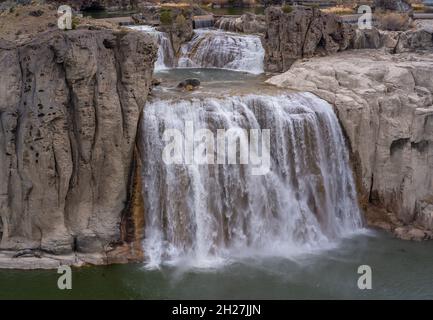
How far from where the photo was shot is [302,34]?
2914 cm

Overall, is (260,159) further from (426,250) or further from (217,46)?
(217,46)

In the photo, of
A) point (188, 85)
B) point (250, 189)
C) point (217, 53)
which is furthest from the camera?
point (217, 53)

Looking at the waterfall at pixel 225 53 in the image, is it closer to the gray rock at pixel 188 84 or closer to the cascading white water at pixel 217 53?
the cascading white water at pixel 217 53

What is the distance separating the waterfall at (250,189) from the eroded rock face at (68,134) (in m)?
1.23

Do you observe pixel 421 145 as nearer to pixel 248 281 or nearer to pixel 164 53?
pixel 248 281

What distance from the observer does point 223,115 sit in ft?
66.7

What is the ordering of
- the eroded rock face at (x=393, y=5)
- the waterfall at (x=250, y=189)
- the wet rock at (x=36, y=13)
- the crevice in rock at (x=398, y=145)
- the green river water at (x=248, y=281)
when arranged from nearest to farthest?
the green river water at (x=248, y=281) < the waterfall at (x=250, y=189) < the wet rock at (x=36, y=13) < the crevice in rock at (x=398, y=145) < the eroded rock face at (x=393, y=5)

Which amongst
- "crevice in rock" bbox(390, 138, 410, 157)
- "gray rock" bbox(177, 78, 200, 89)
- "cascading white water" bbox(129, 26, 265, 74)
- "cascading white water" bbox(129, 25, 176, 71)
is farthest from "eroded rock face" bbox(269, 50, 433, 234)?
"cascading white water" bbox(129, 25, 176, 71)

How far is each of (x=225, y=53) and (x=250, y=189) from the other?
1400 cm

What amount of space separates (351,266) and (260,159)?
4883mm

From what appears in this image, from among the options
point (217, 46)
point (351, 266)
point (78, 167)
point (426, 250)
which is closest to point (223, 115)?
point (78, 167)

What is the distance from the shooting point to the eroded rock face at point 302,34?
1143 inches

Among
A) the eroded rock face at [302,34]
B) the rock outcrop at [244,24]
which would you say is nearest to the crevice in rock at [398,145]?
the eroded rock face at [302,34]

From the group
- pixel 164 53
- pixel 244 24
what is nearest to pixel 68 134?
pixel 164 53
